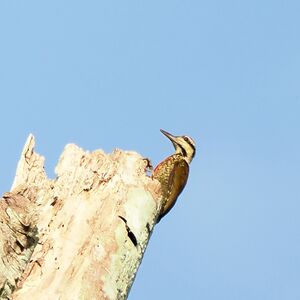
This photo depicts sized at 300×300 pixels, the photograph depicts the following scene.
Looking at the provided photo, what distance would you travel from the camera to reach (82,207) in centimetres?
632

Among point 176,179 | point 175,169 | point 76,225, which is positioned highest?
point 175,169

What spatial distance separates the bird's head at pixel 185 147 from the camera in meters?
10.4

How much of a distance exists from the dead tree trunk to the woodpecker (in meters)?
1.30

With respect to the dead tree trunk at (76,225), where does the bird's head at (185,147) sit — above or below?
above

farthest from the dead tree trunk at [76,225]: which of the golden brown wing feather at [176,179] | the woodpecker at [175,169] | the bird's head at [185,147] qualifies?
the bird's head at [185,147]

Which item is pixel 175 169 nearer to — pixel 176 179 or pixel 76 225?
pixel 176 179

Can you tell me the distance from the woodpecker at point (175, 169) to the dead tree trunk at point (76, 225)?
1304 mm

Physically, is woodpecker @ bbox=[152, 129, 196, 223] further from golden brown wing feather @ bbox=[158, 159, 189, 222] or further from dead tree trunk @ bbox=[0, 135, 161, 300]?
dead tree trunk @ bbox=[0, 135, 161, 300]

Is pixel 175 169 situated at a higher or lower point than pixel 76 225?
higher

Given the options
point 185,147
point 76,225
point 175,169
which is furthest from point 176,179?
point 76,225

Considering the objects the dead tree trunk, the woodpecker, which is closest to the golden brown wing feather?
the woodpecker

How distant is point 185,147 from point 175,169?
0.94 metres

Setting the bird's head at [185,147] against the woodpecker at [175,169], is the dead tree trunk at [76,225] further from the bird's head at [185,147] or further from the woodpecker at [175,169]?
the bird's head at [185,147]

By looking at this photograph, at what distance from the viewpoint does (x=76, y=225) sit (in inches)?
242
